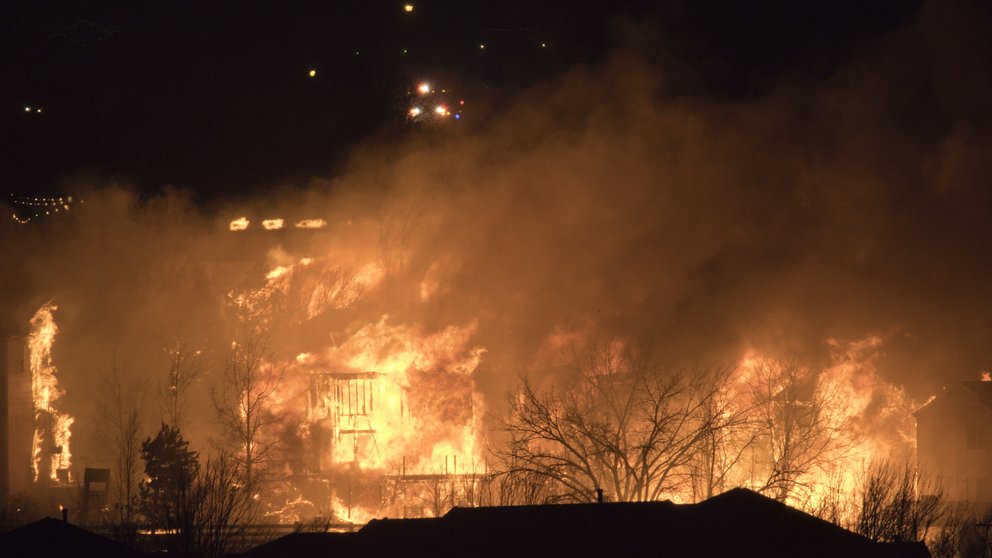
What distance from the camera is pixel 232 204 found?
50438mm

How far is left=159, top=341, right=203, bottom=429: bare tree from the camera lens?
48.2 m

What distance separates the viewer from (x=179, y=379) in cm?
4897

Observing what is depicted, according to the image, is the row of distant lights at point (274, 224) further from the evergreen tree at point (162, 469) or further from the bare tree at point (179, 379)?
the evergreen tree at point (162, 469)

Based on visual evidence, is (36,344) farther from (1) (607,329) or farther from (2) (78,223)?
(1) (607,329)

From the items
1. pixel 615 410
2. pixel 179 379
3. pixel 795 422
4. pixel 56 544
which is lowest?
pixel 56 544

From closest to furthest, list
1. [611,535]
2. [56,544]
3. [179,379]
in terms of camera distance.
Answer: [611,535] → [56,544] → [179,379]

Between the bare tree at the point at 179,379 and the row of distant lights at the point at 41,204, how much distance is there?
324 inches

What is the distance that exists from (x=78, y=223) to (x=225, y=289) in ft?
25.5

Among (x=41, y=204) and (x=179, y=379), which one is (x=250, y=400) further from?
(x=41, y=204)

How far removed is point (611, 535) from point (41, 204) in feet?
124

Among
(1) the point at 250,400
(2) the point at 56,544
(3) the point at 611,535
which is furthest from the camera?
(1) the point at 250,400

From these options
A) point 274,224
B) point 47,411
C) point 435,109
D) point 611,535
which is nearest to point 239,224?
point 274,224

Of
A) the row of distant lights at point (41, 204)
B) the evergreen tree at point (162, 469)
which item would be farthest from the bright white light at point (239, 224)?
the evergreen tree at point (162, 469)

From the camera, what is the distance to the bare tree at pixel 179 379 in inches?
1900
